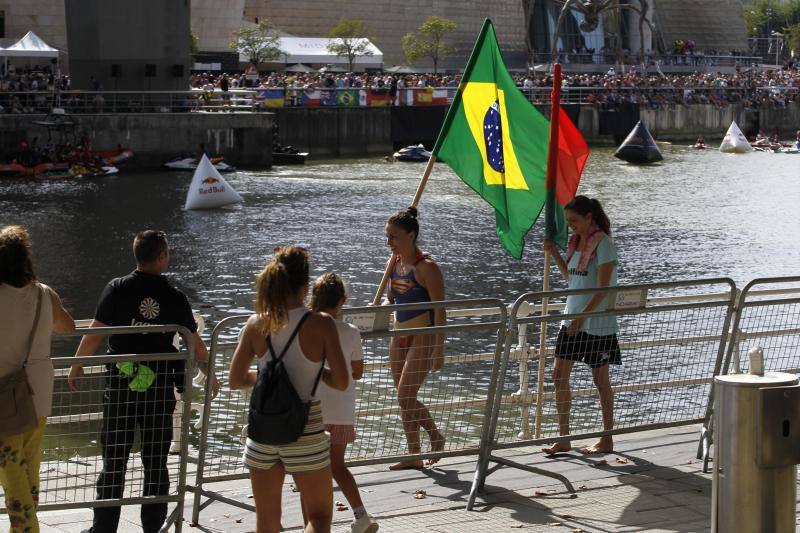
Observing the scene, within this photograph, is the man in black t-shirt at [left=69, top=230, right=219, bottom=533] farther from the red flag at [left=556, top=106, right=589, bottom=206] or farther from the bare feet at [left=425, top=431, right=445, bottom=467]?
the red flag at [left=556, top=106, right=589, bottom=206]

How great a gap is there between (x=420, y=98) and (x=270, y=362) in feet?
191

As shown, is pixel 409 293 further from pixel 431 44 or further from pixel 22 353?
pixel 431 44

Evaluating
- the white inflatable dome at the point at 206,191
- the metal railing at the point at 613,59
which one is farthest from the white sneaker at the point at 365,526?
the metal railing at the point at 613,59

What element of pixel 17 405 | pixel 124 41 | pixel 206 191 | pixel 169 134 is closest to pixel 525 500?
pixel 17 405

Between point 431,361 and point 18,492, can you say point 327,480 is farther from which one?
point 431,361

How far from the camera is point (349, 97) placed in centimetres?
6181

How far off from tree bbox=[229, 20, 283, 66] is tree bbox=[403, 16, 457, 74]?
769 inches

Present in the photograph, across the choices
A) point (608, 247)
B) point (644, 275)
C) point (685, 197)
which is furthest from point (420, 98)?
point (608, 247)

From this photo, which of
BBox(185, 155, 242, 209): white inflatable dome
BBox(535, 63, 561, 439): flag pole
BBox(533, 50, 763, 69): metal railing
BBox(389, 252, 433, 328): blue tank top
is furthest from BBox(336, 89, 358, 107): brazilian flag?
BBox(389, 252, 433, 328): blue tank top

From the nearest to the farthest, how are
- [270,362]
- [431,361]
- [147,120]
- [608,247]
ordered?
[270,362] → [431,361] → [608,247] → [147,120]

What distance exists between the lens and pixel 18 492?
6305 millimetres

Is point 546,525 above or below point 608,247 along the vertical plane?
below

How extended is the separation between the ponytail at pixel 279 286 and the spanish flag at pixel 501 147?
4.05 metres

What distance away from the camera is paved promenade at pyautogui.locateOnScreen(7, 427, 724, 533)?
754 centimetres
